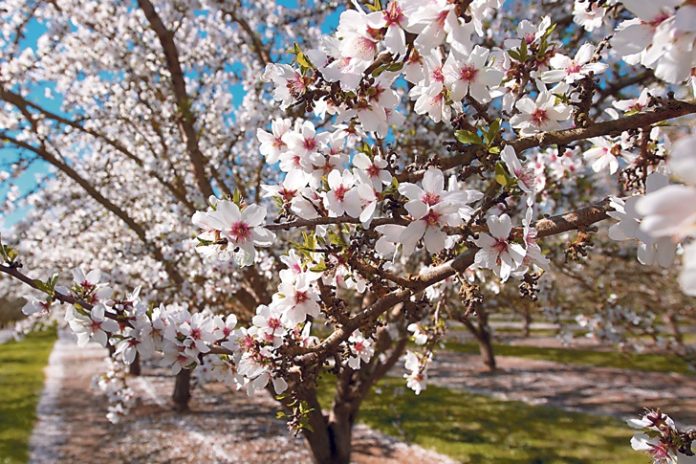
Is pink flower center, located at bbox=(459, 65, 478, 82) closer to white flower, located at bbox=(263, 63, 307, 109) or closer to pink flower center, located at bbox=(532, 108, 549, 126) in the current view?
pink flower center, located at bbox=(532, 108, 549, 126)

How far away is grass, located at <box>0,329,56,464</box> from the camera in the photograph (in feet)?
28.7

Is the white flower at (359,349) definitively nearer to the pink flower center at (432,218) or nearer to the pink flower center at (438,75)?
the pink flower center at (432,218)

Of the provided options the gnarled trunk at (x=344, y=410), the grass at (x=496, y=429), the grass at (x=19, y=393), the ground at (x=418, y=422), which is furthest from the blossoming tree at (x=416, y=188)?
the grass at (x=19, y=393)

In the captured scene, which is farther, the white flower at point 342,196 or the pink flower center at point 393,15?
the white flower at point 342,196

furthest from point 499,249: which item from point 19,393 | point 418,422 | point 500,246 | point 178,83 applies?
point 19,393

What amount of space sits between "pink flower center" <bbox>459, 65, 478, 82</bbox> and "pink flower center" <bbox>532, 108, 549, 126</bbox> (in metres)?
0.34

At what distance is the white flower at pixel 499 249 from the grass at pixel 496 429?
693 cm

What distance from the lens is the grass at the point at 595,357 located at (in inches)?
572

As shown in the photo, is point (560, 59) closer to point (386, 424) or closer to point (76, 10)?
point (76, 10)

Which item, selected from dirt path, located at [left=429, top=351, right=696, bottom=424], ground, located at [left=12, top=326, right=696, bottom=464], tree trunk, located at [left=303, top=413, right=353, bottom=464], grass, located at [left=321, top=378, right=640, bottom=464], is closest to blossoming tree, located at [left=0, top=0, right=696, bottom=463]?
tree trunk, located at [left=303, top=413, right=353, bottom=464]

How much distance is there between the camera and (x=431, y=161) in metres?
1.68

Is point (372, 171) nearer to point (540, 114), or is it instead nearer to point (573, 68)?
point (540, 114)

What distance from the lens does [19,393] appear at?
42.4 feet

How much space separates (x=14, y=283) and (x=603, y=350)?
22.3 metres
